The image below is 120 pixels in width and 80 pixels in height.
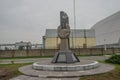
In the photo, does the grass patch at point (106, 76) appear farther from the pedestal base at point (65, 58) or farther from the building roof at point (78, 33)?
the building roof at point (78, 33)

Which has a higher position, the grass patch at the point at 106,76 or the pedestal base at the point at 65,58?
the pedestal base at the point at 65,58

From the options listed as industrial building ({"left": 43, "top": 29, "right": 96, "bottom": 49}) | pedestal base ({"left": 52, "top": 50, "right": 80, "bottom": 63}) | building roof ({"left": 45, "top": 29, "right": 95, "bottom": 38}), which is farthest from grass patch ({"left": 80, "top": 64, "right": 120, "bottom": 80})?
building roof ({"left": 45, "top": 29, "right": 95, "bottom": 38})

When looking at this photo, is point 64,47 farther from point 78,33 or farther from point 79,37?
point 78,33

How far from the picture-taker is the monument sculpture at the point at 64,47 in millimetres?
15791

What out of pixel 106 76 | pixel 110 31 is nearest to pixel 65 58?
pixel 106 76

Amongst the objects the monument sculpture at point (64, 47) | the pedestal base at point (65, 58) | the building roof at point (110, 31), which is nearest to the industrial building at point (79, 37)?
the building roof at point (110, 31)

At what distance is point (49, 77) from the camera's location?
36.9ft

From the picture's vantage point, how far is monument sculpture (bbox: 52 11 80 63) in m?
15.8

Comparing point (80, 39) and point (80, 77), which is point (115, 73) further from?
point (80, 39)

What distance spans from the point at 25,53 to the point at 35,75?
26.3 m

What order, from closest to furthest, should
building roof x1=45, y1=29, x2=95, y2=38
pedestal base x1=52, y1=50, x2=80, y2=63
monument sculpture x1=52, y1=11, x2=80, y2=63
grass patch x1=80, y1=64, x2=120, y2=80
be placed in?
grass patch x1=80, y1=64, x2=120, y2=80
pedestal base x1=52, y1=50, x2=80, y2=63
monument sculpture x1=52, y1=11, x2=80, y2=63
building roof x1=45, y1=29, x2=95, y2=38

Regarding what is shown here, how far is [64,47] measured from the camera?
55.1 ft

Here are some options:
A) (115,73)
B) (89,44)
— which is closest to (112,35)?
(89,44)

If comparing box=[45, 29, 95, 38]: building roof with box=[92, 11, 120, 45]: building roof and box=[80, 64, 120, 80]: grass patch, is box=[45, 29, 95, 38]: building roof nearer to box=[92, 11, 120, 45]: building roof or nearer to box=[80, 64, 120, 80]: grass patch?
box=[92, 11, 120, 45]: building roof
